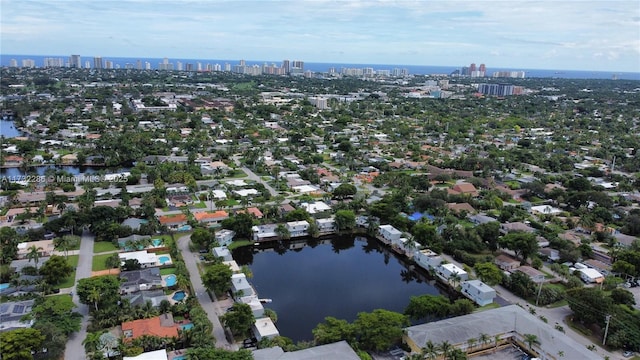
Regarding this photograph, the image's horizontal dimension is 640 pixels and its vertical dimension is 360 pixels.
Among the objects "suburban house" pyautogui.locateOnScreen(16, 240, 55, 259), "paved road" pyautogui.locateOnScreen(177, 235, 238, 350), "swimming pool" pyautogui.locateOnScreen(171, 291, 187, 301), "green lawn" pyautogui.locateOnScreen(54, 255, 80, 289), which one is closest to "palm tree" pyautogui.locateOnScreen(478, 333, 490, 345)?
"paved road" pyautogui.locateOnScreen(177, 235, 238, 350)

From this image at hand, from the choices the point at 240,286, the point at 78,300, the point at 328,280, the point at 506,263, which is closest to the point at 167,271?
the point at 78,300

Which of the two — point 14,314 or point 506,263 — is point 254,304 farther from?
point 506,263

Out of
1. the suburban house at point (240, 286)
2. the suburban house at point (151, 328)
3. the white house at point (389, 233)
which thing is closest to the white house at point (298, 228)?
the white house at point (389, 233)

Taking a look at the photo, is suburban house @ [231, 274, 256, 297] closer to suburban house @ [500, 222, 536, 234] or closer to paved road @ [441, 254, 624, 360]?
paved road @ [441, 254, 624, 360]

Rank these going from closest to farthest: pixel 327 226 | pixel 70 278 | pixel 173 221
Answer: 1. pixel 70 278
2. pixel 173 221
3. pixel 327 226

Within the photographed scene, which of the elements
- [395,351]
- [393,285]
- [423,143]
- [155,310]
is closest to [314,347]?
[395,351]

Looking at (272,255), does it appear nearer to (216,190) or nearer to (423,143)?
(216,190)
